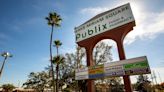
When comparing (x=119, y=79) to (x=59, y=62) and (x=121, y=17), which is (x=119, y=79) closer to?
(x=59, y=62)

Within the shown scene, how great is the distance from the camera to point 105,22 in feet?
38.5

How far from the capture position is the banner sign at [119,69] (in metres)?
8.59

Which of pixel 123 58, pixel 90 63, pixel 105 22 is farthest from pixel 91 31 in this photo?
pixel 123 58

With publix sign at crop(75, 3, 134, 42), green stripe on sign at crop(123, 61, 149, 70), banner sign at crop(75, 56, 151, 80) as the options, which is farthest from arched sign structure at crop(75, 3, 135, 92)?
green stripe on sign at crop(123, 61, 149, 70)

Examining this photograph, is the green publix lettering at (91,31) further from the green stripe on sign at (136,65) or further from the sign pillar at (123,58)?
the green stripe on sign at (136,65)

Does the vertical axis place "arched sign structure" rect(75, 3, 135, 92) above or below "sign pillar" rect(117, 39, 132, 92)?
above

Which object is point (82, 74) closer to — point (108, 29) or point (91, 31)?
point (91, 31)

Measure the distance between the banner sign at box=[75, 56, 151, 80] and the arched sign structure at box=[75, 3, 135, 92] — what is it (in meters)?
0.59

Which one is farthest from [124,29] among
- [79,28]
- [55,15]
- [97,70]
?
[55,15]

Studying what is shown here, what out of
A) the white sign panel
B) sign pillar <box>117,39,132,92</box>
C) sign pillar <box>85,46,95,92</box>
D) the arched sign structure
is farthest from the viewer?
sign pillar <box>85,46,95,92</box>

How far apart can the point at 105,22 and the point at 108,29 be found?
0.70 metres

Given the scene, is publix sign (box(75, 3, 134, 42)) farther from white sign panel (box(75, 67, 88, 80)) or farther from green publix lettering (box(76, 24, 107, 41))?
white sign panel (box(75, 67, 88, 80))

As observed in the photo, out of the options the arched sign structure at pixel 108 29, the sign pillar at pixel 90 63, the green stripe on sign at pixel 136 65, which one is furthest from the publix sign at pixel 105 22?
the green stripe on sign at pixel 136 65

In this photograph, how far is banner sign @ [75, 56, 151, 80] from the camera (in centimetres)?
859
